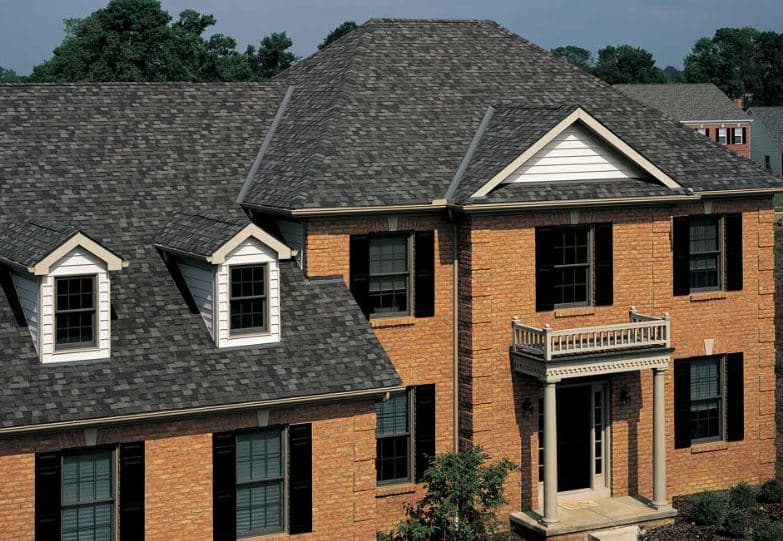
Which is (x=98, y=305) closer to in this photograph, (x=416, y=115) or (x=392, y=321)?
(x=392, y=321)

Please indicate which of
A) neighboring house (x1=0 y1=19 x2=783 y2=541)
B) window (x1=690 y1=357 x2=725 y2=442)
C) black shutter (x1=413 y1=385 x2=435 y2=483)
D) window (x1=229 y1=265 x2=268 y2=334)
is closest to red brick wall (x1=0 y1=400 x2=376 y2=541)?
neighboring house (x1=0 y1=19 x2=783 y2=541)

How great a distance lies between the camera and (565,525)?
27.8 m

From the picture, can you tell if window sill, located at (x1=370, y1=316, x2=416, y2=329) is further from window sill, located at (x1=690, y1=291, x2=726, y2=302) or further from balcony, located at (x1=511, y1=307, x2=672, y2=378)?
window sill, located at (x1=690, y1=291, x2=726, y2=302)

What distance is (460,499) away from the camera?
85.7 feet

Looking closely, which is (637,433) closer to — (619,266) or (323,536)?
(619,266)

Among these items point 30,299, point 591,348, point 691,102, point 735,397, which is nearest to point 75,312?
point 30,299

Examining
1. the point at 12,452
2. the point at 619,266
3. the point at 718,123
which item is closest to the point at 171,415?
the point at 12,452

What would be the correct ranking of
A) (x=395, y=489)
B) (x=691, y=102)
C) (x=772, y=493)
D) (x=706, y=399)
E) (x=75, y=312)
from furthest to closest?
(x=691, y=102) → (x=706, y=399) → (x=772, y=493) → (x=395, y=489) → (x=75, y=312)

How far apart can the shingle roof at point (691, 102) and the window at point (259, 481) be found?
9188 centimetres

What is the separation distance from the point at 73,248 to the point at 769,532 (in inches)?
595

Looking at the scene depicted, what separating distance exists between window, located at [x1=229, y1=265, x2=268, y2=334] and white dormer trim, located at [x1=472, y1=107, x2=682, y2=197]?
5.22 meters

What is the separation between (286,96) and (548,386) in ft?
32.4

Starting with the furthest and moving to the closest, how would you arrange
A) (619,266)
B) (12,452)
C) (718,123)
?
1. (718,123)
2. (619,266)
3. (12,452)

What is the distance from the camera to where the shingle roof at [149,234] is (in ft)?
74.3
